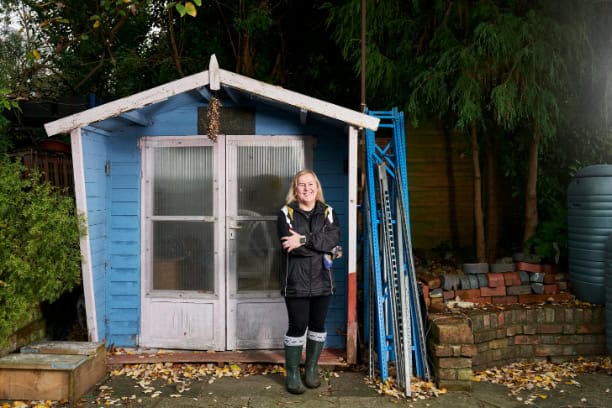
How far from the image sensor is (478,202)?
5730mm

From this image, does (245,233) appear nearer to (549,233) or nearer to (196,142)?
(196,142)

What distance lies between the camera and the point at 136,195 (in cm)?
506

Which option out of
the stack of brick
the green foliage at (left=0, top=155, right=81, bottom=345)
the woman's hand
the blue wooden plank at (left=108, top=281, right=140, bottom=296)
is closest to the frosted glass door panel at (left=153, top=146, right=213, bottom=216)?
the blue wooden plank at (left=108, top=281, right=140, bottom=296)

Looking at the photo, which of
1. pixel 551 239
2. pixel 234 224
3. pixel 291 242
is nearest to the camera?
pixel 291 242

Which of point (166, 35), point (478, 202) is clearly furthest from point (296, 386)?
point (166, 35)

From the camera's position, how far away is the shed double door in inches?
196

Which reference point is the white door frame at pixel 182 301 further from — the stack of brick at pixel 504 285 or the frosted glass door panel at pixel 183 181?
the stack of brick at pixel 504 285

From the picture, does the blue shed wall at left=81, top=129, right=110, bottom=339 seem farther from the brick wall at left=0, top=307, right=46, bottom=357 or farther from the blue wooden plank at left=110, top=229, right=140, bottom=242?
the brick wall at left=0, top=307, right=46, bottom=357

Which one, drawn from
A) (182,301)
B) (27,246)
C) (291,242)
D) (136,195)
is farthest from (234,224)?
(27,246)

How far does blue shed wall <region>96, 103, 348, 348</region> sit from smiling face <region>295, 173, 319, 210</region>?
889 mm

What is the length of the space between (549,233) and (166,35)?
21.0 ft

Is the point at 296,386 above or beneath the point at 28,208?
beneath

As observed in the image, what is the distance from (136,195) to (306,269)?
2176 mm

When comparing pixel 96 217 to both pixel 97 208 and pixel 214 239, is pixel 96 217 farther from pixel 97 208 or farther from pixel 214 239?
pixel 214 239
